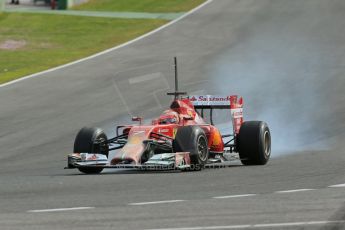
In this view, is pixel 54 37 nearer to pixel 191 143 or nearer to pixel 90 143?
pixel 90 143

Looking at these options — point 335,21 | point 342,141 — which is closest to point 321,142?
point 342,141

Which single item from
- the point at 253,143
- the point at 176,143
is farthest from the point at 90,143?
the point at 253,143

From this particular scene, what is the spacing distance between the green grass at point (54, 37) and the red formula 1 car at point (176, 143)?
1553cm

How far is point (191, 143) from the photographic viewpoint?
687 inches

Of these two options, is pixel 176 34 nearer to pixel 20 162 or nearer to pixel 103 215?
pixel 20 162

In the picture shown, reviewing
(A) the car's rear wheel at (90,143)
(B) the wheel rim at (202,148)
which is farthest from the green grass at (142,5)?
(B) the wheel rim at (202,148)

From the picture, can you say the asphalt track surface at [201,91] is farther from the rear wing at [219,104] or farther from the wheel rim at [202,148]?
the rear wing at [219,104]

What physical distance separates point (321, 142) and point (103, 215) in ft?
40.7

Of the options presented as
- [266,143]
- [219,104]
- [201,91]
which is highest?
[201,91]

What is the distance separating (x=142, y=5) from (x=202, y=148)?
1316 inches

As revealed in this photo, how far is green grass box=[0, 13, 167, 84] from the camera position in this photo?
37.2 m

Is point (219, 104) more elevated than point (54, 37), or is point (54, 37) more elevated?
point (54, 37)

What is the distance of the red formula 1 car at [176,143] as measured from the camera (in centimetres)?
1741

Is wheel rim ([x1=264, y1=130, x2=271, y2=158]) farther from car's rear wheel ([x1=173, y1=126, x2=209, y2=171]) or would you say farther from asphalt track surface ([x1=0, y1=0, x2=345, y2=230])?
car's rear wheel ([x1=173, y1=126, x2=209, y2=171])
